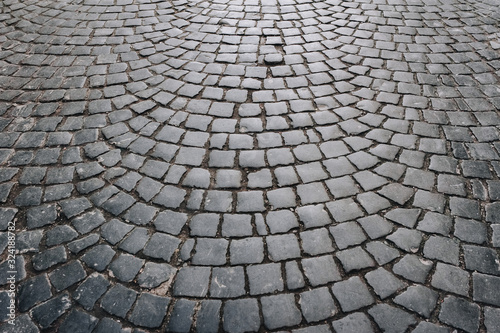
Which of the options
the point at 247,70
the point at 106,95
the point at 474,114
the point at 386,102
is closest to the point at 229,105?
the point at 247,70

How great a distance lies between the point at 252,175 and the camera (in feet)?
9.89

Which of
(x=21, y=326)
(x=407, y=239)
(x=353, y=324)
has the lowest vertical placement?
(x=21, y=326)

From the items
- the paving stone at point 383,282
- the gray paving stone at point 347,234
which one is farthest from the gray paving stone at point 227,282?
the paving stone at point 383,282

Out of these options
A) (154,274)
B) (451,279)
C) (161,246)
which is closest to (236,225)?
(161,246)

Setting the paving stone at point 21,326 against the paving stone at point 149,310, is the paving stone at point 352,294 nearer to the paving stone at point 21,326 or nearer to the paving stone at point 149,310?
the paving stone at point 149,310

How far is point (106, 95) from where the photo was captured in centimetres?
386

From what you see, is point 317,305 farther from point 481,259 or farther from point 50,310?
point 50,310

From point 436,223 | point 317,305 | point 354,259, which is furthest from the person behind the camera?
point 436,223

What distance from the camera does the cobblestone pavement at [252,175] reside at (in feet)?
7.28

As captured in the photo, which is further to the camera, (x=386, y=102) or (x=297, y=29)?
(x=297, y=29)

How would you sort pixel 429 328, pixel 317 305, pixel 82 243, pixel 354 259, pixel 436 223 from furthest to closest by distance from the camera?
pixel 436 223 → pixel 82 243 → pixel 354 259 → pixel 317 305 → pixel 429 328

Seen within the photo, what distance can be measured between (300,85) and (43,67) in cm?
Result: 318

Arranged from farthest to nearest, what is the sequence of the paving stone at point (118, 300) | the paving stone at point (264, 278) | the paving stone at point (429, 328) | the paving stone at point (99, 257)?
1. the paving stone at point (99, 257)
2. the paving stone at point (264, 278)
3. the paving stone at point (118, 300)
4. the paving stone at point (429, 328)

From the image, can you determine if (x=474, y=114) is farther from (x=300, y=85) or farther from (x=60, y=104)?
(x=60, y=104)
